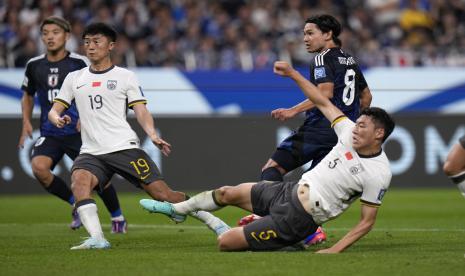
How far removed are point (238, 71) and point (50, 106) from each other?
779cm

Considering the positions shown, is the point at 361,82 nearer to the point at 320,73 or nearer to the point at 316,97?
the point at 320,73

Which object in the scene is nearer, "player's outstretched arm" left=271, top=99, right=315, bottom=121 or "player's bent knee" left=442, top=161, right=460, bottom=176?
"player's bent knee" left=442, top=161, right=460, bottom=176

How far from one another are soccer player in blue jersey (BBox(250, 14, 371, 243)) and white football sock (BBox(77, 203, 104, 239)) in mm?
1815

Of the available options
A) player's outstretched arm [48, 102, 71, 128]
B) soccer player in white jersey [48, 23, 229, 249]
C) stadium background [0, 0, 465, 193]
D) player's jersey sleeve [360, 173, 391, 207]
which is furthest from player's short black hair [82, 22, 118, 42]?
stadium background [0, 0, 465, 193]

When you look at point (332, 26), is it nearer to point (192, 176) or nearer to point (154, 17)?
point (192, 176)

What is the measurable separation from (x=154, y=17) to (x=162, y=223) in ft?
32.7

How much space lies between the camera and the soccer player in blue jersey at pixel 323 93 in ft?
31.6

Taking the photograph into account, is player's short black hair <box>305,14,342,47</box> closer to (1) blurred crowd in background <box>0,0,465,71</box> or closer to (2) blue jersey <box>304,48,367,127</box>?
(2) blue jersey <box>304,48,367,127</box>

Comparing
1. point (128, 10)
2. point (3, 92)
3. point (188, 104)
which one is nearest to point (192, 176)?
point (188, 104)

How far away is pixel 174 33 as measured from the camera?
71.1 ft

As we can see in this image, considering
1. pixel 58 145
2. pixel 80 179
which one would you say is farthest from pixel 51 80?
pixel 80 179

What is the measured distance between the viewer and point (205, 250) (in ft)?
30.6

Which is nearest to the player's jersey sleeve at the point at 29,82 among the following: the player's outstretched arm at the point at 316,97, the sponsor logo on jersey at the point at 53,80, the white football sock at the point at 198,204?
the sponsor logo on jersey at the point at 53,80

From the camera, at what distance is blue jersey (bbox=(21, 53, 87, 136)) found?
39.0 ft
